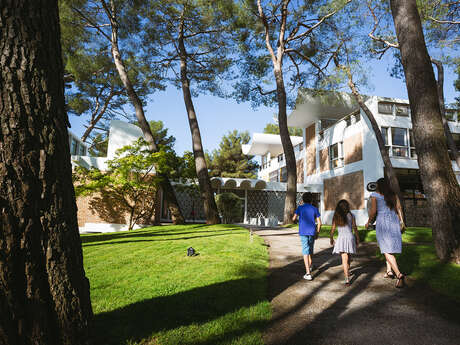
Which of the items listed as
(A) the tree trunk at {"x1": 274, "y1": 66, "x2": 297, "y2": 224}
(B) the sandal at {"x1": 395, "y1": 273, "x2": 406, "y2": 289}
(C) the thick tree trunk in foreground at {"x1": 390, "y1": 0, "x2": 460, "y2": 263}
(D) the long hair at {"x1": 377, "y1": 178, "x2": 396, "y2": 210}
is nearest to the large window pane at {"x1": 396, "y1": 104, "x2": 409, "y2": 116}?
(A) the tree trunk at {"x1": 274, "y1": 66, "x2": 297, "y2": 224}

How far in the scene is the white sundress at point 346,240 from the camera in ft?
13.8

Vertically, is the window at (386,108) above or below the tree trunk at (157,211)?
above

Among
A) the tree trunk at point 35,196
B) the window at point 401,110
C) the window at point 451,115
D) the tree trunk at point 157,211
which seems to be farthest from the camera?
the window at point 451,115

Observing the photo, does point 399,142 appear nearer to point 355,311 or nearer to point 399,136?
point 399,136

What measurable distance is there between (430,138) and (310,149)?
705 inches

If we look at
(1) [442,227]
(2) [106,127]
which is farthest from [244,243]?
(2) [106,127]

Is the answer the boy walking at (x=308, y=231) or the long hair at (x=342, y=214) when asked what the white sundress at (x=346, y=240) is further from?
the boy walking at (x=308, y=231)

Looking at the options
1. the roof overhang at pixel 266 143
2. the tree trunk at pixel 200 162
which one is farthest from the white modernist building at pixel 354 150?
the tree trunk at pixel 200 162

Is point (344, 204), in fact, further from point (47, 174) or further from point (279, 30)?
point (279, 30)

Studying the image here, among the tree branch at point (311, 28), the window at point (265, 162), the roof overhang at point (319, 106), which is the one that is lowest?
the window at point (265, 162)

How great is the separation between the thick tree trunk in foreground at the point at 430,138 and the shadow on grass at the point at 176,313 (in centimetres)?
337

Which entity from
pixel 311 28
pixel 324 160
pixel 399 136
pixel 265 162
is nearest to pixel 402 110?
pixel 399 136

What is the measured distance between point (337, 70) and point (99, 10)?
1231 cm

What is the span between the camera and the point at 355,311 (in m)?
3.08
